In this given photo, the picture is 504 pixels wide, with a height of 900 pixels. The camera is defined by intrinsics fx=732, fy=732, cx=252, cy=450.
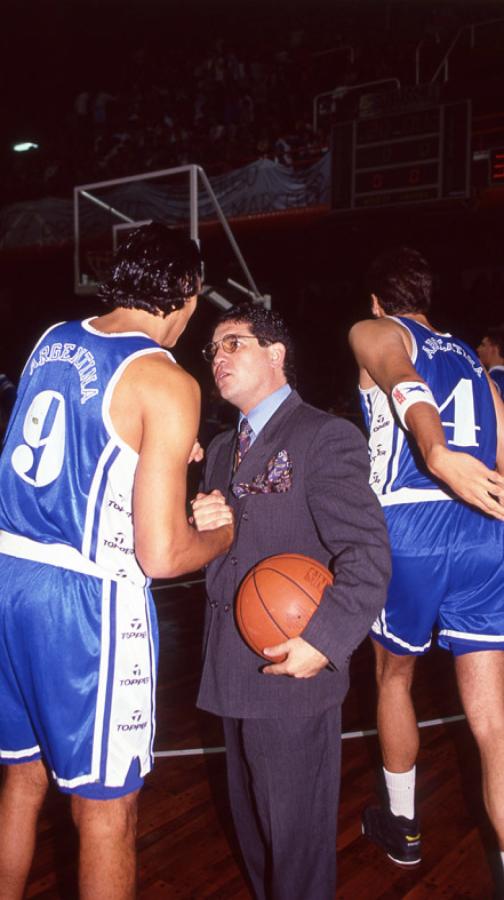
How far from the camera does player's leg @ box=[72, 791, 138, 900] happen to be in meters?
1.74

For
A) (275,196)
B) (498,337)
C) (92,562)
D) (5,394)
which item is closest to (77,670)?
(92,562)

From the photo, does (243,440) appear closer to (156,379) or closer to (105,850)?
(156,379)

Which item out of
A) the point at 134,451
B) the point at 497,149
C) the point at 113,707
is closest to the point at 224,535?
the point at 134,451

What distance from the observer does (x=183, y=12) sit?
17203 mm

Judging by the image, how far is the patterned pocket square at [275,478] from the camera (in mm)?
1974

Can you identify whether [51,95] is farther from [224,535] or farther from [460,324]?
[224,535]

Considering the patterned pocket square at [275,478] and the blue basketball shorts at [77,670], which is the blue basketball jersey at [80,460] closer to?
the blue basketball shorts at [77,670]

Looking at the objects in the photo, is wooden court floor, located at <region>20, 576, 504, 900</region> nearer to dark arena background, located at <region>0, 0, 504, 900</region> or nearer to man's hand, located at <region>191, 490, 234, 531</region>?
dark arena background, located at <region>0, 0, 504, 900</region>

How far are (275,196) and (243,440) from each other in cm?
1043

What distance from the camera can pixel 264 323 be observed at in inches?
88.5

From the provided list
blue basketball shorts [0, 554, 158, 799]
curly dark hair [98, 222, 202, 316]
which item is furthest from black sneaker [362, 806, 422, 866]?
curly dark hair [98, 222, 202, 316]

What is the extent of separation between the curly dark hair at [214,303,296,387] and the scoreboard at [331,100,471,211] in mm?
7492

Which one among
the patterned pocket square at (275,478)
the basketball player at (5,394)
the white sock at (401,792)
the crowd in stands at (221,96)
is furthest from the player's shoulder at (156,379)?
the crowd in stands at (221,96)

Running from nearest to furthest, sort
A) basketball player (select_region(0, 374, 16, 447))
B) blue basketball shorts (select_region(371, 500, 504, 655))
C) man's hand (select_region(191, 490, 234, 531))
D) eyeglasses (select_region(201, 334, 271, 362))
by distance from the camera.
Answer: man's hand (select_region(191, 490, 234, 531)) → eyeglasses (select_region(201, 334, 271, 362)) → blue basketball shorts (select_region(371, 500, 504, 655)) → basketball player (select_region(0, 374, 16, 447))
